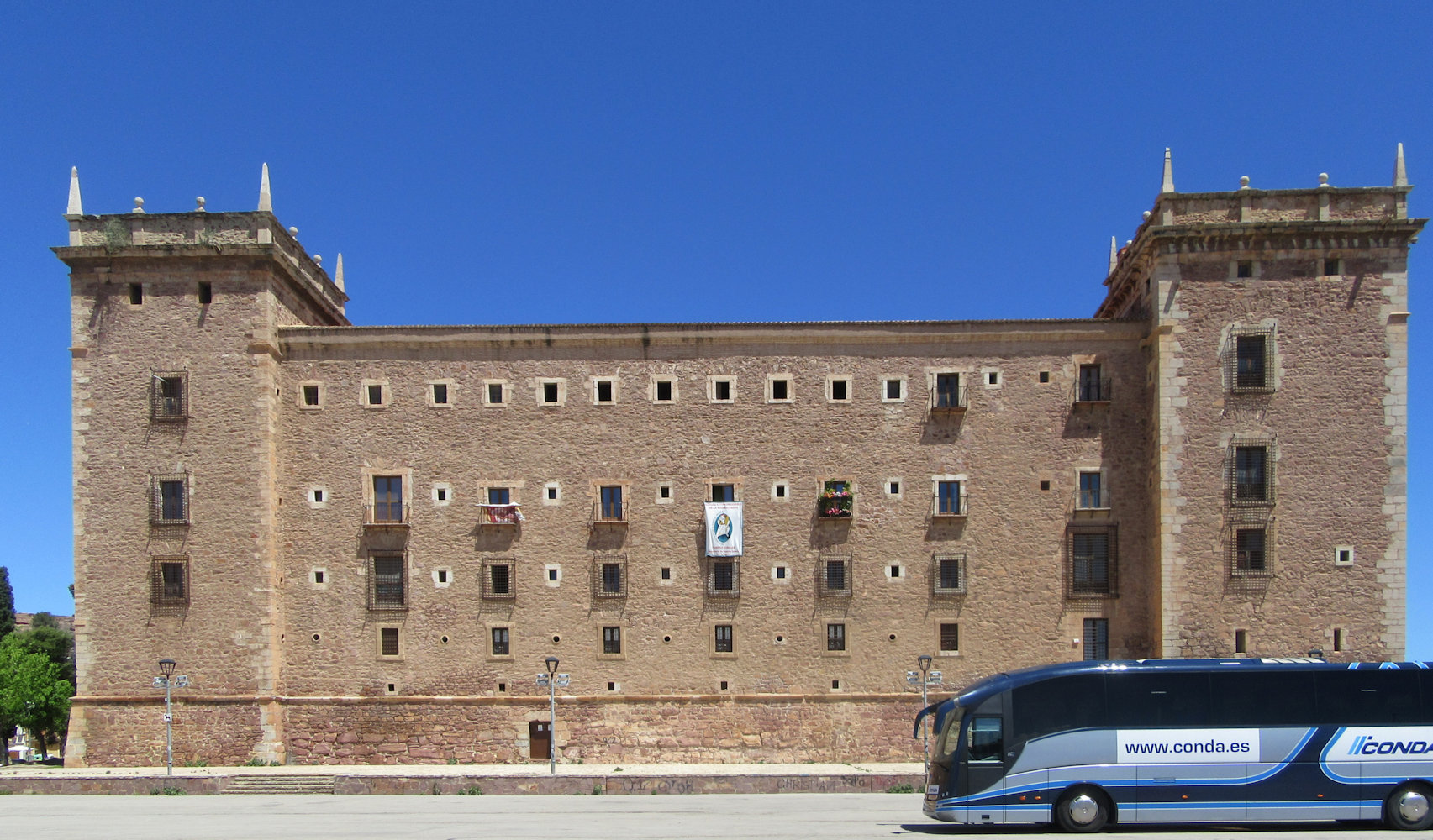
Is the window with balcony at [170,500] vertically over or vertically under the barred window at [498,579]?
over

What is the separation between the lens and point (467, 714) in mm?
30531

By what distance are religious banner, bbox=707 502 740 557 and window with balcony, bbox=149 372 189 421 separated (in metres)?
15.6

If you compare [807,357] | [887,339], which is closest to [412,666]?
[807,357]

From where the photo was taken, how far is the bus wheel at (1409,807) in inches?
658

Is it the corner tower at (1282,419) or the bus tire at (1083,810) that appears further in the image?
the corner tower at (1282,419)

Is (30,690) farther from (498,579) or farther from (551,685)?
(551,685)

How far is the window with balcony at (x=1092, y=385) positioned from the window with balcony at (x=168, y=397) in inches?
1035

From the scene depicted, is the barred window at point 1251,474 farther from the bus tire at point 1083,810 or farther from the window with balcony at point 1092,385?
the bus tire at point 1083,810

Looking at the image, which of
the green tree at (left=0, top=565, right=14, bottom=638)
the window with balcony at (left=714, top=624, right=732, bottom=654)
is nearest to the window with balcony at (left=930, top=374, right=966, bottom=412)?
the window with balcony at (left=714, top=624, right=732, bottom=654)

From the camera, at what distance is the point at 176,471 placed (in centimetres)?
3039

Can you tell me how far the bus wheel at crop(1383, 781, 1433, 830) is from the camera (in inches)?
658

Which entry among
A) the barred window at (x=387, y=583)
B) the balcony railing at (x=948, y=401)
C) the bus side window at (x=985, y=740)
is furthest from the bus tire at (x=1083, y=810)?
the barred window at (x=387, y=583)

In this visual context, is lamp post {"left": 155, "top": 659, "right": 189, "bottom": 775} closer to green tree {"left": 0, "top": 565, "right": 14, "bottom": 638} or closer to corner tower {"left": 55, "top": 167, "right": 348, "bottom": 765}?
corner tower {"left": 55, "top": 167, "right": 348, "bottom": 765}

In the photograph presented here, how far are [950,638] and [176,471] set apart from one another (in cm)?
2308
